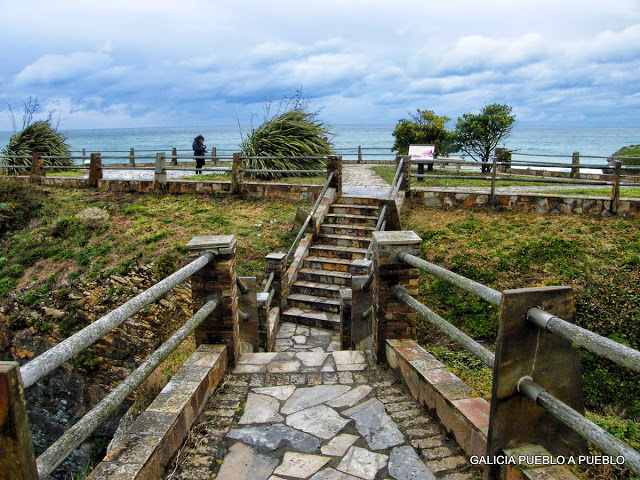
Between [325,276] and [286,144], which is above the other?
[286,144]

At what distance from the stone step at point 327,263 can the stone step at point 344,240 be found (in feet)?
1.65

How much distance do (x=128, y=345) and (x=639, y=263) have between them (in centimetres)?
888

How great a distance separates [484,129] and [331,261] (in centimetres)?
1395

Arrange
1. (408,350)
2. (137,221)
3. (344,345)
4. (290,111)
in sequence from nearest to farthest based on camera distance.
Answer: (408,350), (344,345), (137,221), (290,111)

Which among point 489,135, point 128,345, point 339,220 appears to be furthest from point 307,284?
point 489,135

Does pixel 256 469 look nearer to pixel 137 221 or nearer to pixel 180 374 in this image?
pixel 180 374

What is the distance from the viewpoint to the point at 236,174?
13.2 m

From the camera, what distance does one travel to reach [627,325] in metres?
6.79

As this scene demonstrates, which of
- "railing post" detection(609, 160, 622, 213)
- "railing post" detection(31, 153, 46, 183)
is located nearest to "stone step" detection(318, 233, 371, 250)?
"railing post" detection(609, 160, 622, 213)

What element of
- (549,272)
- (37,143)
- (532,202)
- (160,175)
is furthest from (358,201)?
(37,143)

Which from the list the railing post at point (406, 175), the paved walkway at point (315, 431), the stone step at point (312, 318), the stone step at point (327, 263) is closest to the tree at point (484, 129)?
the railing post at point (406, 175)

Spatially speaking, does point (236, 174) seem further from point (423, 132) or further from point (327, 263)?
point (423, 132)

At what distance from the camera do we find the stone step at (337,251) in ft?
32.3

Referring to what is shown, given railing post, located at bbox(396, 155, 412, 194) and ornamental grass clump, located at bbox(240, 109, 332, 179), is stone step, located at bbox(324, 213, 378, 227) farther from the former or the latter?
ornamental grass clump, located at bbox(240, 109, 332, 179)
